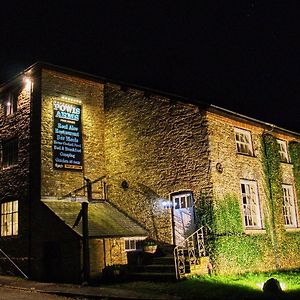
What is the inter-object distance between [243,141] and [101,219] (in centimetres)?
675

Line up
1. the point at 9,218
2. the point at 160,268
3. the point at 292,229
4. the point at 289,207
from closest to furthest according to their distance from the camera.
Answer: the point at 160,268 < the point at 9,218 < the point at 292,229 < the point at 289,207

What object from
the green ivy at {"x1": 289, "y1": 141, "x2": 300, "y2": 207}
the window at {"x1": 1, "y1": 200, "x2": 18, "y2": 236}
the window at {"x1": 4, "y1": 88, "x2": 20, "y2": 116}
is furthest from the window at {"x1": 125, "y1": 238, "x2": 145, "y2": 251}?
the green ivy at {"x1": 289, "y1": 141, "x2": 300, "y2": 207}

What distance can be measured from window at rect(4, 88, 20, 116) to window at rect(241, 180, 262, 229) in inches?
425

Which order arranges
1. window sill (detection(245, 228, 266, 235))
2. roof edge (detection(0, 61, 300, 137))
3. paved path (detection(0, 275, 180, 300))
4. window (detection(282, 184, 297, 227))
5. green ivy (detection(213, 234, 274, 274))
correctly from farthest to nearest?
window (detection(282, 184, 297, 227)) → window sill (detection(245, 228, 266, 235)) → roof edge (detection(0, 61, 300, 137)) → green ivy (detection(213, 234, 274, 274)) → paved path (detection(0, 275, 180, 300))

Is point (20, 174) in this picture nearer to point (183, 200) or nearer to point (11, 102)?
point (11, 102)

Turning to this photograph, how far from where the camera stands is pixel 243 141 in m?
17.6

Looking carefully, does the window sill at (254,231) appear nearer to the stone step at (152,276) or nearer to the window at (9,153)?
the stone step at (152,276)

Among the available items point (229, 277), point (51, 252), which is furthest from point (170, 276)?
point (51, 252)

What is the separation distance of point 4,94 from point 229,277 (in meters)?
13.2

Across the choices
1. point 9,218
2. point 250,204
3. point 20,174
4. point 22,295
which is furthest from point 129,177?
point 22,295

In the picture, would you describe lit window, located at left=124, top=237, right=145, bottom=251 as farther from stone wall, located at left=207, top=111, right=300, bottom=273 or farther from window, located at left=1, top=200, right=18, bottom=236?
window, located at left=1, top=200, right=18, bottom=236

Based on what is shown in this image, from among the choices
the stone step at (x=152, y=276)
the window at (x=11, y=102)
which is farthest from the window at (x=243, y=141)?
the window at (x=11, y=102)

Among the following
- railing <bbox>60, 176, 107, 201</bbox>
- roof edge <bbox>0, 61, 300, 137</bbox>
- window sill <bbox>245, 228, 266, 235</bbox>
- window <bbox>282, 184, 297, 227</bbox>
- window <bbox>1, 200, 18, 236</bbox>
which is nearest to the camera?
roof edge <bbox>0, 61, 300, 137</bbox>

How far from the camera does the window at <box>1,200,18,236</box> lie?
1789 centimetres
